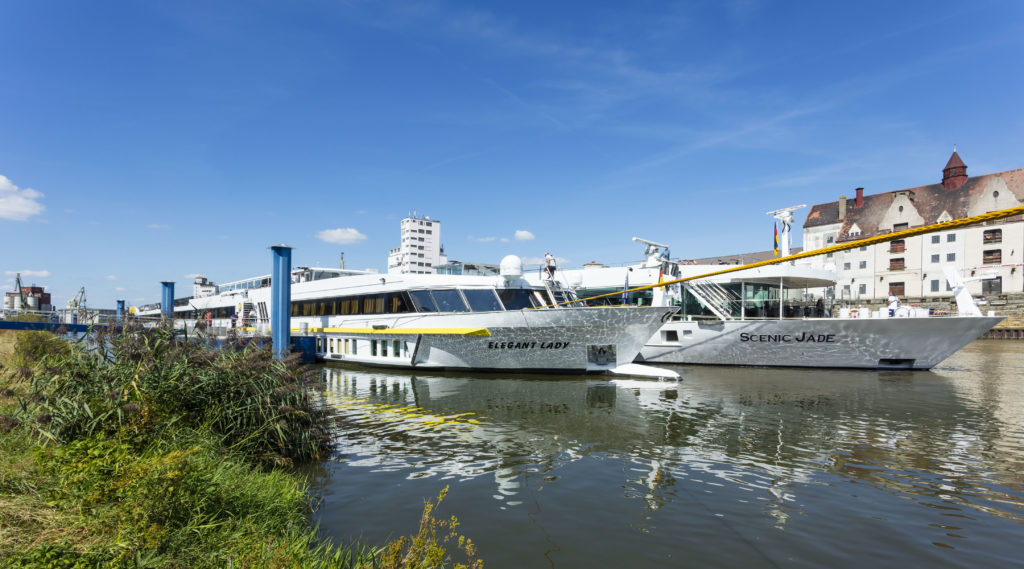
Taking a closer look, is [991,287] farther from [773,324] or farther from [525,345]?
[525,345]

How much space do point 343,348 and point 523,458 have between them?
1544 centimetres

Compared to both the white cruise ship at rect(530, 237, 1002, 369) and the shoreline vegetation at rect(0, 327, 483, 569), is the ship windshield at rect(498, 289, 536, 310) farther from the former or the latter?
the shoreline vegetation at rect(0, 327, 483, 569)

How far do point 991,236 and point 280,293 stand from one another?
6209cm

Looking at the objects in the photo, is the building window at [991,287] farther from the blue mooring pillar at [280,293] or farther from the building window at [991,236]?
the blue mooring pillar at [280,293]

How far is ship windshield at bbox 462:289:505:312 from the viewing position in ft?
57.8

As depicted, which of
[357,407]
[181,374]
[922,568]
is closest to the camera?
[922,568]

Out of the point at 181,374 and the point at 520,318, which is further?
the point at 520,318

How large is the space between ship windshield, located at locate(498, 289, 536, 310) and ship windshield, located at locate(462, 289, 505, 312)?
285 mm

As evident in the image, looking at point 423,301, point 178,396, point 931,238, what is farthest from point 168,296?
point 931,238

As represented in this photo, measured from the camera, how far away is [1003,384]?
1683 centimetres

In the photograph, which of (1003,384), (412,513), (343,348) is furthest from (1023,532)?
(343,348)

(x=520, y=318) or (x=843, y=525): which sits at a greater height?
(x=520, y=318)

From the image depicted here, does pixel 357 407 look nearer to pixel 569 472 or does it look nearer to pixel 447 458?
pixel 447 458

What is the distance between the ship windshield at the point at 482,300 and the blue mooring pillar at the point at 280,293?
6.67 meters
